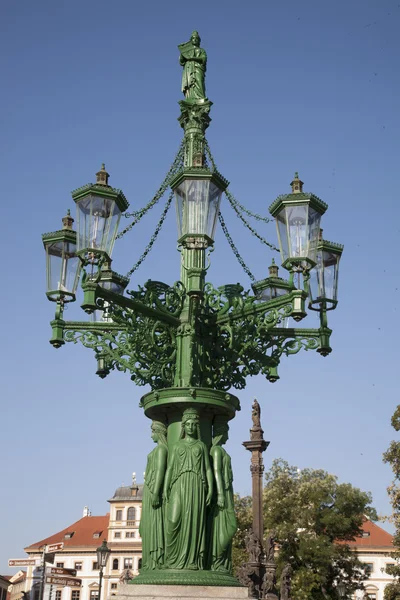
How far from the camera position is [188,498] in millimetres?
7059

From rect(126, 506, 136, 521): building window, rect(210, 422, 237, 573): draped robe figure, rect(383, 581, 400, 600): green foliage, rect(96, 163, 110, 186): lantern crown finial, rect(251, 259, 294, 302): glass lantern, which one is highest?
rect(126, 506, 136, 521): building window

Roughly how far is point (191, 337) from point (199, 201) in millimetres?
1376

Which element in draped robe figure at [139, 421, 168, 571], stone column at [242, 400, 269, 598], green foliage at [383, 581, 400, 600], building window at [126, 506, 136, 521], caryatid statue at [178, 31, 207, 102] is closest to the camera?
draped robe figure at [139, 421, 168, 571]

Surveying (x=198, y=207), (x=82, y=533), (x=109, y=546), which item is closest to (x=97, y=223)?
(x=198, y=207)

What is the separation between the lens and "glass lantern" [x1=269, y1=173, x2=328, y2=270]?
25.0 ft

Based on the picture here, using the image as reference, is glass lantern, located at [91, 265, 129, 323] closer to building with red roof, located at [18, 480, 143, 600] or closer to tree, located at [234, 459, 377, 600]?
tree, located at [234, 459, 377, 600]

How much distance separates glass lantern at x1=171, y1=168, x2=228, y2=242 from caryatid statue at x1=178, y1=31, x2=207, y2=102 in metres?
1.64

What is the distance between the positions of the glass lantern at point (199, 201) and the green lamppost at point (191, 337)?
0.04ft

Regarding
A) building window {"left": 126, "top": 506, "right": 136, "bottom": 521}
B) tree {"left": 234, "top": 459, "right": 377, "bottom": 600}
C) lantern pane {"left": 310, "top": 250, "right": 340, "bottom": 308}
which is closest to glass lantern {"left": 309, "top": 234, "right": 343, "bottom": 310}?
A: lantern pane {"left": 310, "top": 250, "right": 340, "bottom": 308}

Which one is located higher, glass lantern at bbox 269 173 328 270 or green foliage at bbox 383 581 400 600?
glass lantern at bbox 269 173 328 270

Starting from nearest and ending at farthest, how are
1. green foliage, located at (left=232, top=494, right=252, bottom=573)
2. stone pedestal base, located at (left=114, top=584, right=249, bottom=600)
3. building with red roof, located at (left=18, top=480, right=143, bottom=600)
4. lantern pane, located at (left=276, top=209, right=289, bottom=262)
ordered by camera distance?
1. stone pedestal base, located at (left=114, top=584, right=249, bottom=600)
2. lantern pane, located at (left=276, top=209, right=289, bottom=262)
3. green foliage, located at (left=232, top=494, right=252, bottom=573)
4. building with red roof, located at (left=18, top=480, right=143, bottom=600)

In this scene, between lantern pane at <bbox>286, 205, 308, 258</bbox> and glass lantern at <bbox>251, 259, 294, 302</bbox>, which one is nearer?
lantern pane at <bbox>286, 205, 308, 258</bbox>

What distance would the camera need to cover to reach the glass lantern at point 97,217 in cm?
734

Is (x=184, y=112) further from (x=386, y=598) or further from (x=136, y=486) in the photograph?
(x=136, y=486)
